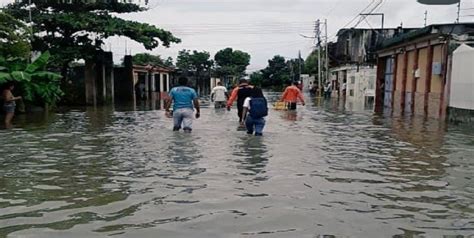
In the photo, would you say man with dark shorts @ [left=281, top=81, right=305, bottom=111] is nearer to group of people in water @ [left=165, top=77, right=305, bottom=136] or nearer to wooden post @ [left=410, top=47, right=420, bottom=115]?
wooden post @ [left=410, top=47, right=420, bottom=115]

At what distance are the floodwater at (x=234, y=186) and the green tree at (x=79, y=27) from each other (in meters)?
17.2

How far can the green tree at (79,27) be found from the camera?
29828 mm

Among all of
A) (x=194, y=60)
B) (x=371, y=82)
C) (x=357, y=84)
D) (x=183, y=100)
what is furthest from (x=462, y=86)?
(x=194, y=60)

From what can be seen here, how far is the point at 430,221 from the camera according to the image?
5.80 metres

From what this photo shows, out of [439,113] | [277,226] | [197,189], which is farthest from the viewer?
[439,113]

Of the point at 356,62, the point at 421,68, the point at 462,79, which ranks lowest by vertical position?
the point at 462,79

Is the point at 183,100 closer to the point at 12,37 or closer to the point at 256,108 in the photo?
the point at 256,108

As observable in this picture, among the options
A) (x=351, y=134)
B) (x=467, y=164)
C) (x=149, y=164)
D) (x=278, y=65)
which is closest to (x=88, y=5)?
(x=351, y=134)


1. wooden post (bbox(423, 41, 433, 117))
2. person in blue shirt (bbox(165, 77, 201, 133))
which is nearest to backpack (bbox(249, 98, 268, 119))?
person in blue shirt (bbox(165, 77, 201, 133))

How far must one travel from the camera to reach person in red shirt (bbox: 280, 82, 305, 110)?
23844 mm

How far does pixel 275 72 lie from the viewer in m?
91.2

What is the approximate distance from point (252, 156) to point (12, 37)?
1639 centimetres

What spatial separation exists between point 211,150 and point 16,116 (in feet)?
43.7

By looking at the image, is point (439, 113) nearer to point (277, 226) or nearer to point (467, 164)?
point (467, 164)
